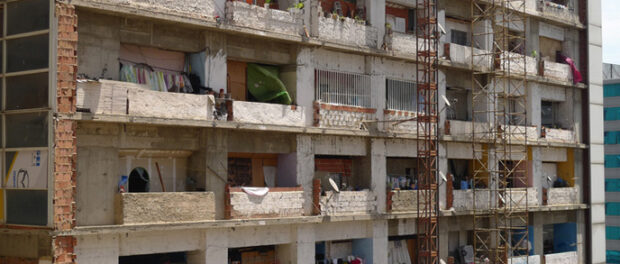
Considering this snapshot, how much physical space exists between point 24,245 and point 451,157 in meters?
17.3

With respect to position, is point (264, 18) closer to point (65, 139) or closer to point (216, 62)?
point (216, 62)

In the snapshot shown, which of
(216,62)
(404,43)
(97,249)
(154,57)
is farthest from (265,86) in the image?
(97,249)

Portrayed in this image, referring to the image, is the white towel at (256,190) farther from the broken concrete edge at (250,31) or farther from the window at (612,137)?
the window at (612,137)

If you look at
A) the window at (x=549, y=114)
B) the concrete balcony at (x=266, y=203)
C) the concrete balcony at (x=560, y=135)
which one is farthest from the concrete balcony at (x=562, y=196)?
the concrete balcony at (x=266, y=203)

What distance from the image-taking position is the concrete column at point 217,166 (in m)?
22.7

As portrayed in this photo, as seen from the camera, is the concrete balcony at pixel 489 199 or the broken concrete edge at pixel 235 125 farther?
the concrete balcony at pixel 489 199

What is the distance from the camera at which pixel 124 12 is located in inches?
808

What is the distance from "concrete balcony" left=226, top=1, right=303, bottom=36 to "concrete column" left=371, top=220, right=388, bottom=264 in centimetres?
757

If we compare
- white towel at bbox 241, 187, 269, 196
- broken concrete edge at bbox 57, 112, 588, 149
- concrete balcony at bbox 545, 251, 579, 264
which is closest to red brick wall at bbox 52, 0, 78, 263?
broken concrete edge at bbox 57, 112, 588, 149

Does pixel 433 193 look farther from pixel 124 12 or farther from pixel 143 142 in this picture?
pixel 124 12

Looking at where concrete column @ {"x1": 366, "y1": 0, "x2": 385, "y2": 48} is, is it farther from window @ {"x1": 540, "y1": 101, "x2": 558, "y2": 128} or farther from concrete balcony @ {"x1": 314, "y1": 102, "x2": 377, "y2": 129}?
window @ {"x1": 540, "y1": 101, "x2": 558, "y2": 128}

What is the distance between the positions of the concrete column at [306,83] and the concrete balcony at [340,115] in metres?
0.24

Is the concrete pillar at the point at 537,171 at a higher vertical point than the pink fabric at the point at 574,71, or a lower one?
lower

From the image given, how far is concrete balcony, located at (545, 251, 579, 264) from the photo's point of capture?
1361 inches
